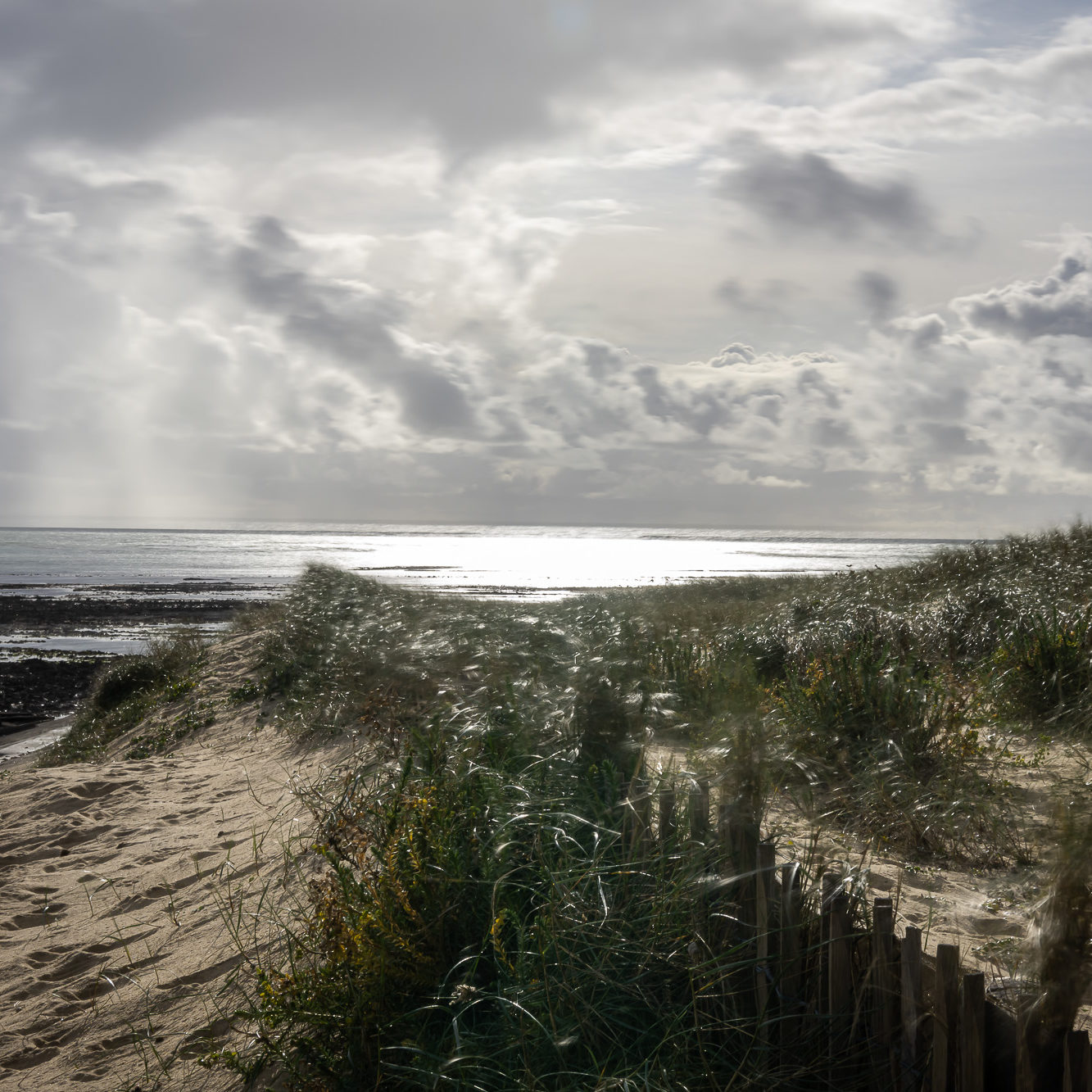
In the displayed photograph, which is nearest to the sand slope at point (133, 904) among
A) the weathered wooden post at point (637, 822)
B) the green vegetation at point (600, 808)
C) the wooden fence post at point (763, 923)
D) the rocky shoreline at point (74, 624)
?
the green vegetation at point (600, 808)

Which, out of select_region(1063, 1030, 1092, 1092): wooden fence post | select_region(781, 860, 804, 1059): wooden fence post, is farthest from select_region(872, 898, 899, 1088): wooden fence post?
select_region(1063, 1030, 1092, 1092): wooden fence post

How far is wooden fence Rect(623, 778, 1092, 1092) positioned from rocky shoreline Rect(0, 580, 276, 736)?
613 inches

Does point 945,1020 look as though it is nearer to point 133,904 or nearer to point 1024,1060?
point 1024,1060

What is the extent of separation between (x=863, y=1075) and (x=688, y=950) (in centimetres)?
62

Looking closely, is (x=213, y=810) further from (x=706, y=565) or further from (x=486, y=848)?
(x=706, y=565)

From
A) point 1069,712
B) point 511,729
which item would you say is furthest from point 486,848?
point 1069,712

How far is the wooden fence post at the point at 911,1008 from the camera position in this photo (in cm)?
238

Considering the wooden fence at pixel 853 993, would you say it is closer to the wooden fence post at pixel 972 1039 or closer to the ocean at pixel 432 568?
the wooden fence post at pixel 972 1039

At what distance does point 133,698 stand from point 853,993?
42.4ft

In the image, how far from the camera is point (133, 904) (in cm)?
501

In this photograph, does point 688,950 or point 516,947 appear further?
point 516,947

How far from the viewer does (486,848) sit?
354 cm

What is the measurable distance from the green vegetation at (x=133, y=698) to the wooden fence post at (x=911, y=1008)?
9.39m

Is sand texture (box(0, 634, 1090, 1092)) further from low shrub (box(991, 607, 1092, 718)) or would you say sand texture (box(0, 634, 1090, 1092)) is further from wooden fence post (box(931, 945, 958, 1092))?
low shrub (box(991, 607, 1092, 718))
